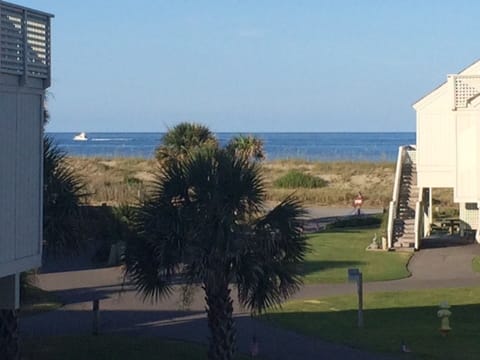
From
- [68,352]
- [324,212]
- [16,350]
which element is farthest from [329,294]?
[324,212]

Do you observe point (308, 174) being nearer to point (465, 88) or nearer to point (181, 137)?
point (181, 137)

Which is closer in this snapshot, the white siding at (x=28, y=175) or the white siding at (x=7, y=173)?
the white siding at (x=7, y=173)

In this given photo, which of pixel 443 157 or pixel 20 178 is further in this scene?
pixel 443 157

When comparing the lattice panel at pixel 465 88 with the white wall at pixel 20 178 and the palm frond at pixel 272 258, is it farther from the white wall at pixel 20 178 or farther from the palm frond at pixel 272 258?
the white wall at pixel 20 178

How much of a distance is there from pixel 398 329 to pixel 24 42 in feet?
41.8

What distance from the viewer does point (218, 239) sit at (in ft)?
59.8

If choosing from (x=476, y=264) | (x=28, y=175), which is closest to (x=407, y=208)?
(x=476, y=264)

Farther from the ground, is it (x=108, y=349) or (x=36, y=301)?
(x=36, y=301)

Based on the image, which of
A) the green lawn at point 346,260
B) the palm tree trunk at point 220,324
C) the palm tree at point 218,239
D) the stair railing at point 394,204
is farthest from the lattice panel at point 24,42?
the stair railing at point 394,204

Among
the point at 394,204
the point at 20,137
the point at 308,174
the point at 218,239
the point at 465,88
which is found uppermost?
the point at 465,88

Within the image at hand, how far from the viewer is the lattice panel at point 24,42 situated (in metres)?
15.1

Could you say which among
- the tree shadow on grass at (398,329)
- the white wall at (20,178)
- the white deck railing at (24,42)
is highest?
the white deck railing at (24,42)

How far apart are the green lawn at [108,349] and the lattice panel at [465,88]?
19931 millimetres

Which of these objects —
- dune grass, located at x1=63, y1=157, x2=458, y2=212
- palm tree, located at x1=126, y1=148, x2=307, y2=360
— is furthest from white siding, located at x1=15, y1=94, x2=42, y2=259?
dune grass, located at x1=63, y1=157, x2=458, y2=212
